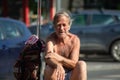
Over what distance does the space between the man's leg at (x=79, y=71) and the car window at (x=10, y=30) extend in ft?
10.5

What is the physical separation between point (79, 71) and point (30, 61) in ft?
2.81

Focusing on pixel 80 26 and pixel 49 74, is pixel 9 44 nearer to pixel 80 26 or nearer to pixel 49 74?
pixel 49 74

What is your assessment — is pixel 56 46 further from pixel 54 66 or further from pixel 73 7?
pixel 73 7

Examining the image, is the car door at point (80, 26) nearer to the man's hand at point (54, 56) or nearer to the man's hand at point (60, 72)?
the man's hand at point (54, 56)

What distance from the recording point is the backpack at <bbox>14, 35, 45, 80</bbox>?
6.80 metres

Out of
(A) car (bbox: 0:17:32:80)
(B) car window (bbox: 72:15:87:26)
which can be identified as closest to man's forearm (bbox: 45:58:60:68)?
(A) car (bbox: 0:17:32:80)

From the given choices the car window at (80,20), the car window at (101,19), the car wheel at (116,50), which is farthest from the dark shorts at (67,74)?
the car window at (101,19)

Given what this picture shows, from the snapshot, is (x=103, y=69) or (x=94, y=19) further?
(x=94, y=19)

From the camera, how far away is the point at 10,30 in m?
9.44

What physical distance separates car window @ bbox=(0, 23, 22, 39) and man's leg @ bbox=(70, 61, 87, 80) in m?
3.19

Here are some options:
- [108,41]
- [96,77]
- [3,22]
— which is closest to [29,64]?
[3,22]

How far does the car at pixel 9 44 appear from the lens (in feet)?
26.6

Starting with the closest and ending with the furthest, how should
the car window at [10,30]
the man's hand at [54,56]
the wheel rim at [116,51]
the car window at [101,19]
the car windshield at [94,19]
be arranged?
the man's hand at [54,56], the car window at [10,30], the wheel rim at [116,51], the car windshield at [94,19], the car window at [101,19]

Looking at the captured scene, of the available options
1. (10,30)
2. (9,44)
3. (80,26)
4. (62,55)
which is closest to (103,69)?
(80,26)
